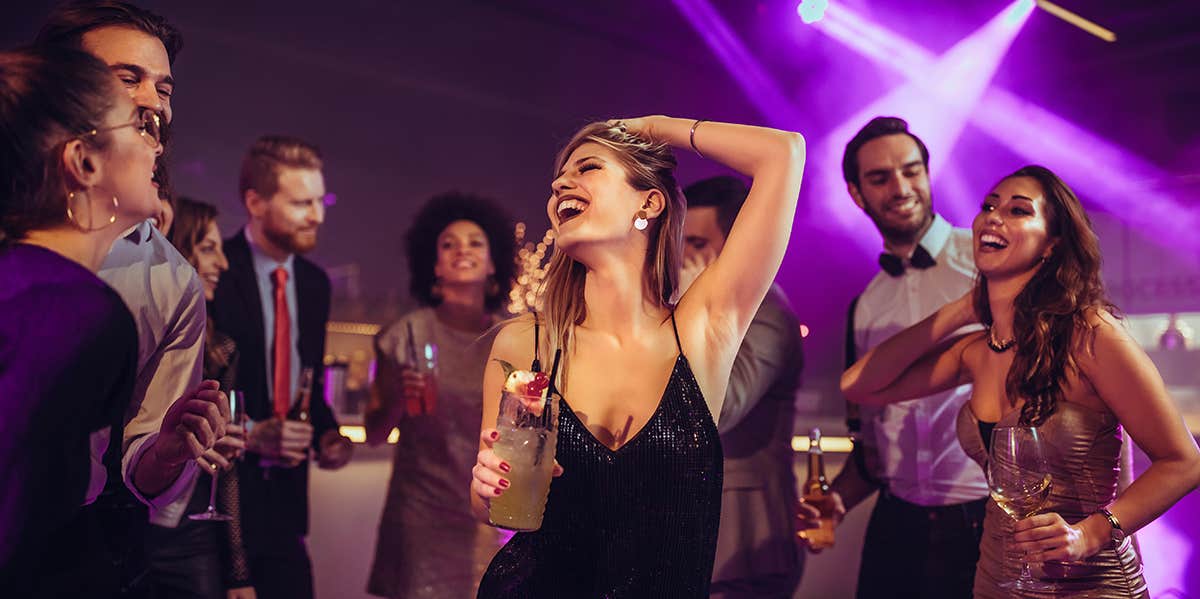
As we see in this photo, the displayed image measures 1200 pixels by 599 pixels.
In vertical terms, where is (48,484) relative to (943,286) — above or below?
below

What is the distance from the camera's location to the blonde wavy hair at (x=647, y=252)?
199 cm

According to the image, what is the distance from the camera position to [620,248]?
77.5 inches

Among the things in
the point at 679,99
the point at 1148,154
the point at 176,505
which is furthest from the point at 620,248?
the point at 1148,154

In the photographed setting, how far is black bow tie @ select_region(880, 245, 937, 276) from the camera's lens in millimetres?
3389

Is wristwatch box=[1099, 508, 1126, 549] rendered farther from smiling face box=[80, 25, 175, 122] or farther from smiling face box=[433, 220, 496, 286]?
smiling face box=[433, 220, 496, 286]

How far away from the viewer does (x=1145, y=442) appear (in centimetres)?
215

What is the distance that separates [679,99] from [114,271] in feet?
22.2

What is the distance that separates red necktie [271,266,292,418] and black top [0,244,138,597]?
214 cm

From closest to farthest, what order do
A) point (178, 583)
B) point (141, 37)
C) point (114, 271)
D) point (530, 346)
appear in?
point (114, 271), point (141, 37), point (530, 346), point (178, 583)

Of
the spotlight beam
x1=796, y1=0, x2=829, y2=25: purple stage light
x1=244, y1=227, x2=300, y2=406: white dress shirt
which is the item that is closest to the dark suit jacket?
x1=244, y1=227, x2=300, y2=406: white dress shirt

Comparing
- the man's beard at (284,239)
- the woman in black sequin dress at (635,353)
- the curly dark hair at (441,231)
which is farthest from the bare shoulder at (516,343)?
the curly dark hair at (441,231)

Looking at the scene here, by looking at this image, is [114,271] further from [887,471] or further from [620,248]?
[887,471]

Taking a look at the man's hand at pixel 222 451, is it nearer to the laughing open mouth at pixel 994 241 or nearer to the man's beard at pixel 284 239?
the man's beard at pixel 284 239

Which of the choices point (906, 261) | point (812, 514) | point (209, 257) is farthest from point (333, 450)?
point (906, 261)
